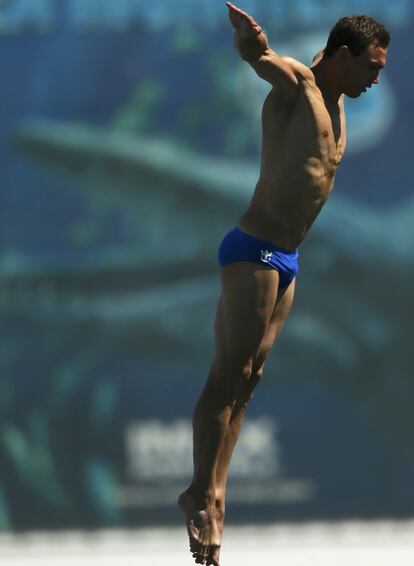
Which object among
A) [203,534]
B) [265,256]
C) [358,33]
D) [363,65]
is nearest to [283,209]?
[265,256]

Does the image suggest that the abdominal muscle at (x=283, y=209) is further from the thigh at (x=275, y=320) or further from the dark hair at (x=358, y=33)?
the dark hair at (x=358, y=33)

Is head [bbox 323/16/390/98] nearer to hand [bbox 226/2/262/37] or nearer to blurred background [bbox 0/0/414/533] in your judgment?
hand [bbox 226/2/262/37]

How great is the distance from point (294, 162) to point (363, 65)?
21.5 inches

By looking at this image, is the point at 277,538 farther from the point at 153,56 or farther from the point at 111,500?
the point at 153,56

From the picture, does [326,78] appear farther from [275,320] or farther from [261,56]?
[275,320]

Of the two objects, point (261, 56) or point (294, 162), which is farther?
point (294, 162)

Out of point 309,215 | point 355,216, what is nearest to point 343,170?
point 355,216

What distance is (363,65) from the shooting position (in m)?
7.31

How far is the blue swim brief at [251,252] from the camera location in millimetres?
7352

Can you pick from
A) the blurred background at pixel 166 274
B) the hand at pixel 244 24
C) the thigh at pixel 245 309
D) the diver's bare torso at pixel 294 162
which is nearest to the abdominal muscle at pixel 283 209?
the diver's bare torso at pixel 294 162

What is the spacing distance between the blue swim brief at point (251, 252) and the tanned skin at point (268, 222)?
0.03m

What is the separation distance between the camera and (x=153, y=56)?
15898 millimetres

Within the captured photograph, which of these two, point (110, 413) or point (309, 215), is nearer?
point (309, 215)

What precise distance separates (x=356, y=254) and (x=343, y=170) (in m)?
0.84
